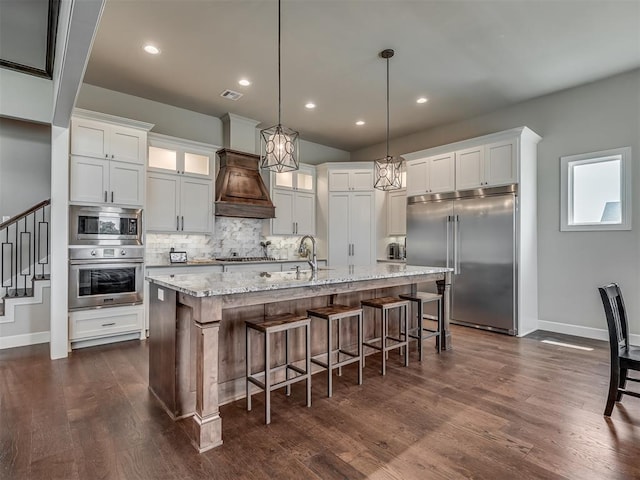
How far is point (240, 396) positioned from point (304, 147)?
211 inches

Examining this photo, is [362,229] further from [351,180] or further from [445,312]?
[445,312]

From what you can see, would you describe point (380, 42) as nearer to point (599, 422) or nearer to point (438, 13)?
point (438, 13)

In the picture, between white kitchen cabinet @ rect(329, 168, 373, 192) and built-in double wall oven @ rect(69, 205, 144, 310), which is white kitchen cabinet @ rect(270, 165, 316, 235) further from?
built-in double wall oven @ rect(69, 205, 144, 310)

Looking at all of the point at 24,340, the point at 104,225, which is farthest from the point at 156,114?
the point at 24,340

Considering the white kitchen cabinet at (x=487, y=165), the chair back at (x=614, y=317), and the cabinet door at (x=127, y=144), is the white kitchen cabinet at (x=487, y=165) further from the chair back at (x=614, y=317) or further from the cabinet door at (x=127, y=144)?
the cabinet door at (x=127, y=144)

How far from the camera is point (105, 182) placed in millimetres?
4184

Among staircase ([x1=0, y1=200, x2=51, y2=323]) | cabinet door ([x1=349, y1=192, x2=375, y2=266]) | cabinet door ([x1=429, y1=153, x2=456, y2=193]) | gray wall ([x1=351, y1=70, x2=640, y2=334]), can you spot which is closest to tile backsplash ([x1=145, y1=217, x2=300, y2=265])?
cabinet door ([x1=349, y1=192, x2=375, y2=266])

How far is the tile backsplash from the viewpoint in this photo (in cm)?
514

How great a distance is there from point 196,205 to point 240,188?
2.43 feet

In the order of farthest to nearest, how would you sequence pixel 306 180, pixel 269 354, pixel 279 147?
pixel 306 180
pixel 279 147
pixel 269 354

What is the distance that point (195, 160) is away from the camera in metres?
5.36

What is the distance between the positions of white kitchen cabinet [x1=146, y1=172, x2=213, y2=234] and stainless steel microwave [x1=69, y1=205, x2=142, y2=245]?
337mm

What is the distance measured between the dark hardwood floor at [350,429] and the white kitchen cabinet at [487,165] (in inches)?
98.3

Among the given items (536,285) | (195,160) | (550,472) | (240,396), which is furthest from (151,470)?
(536,285)
